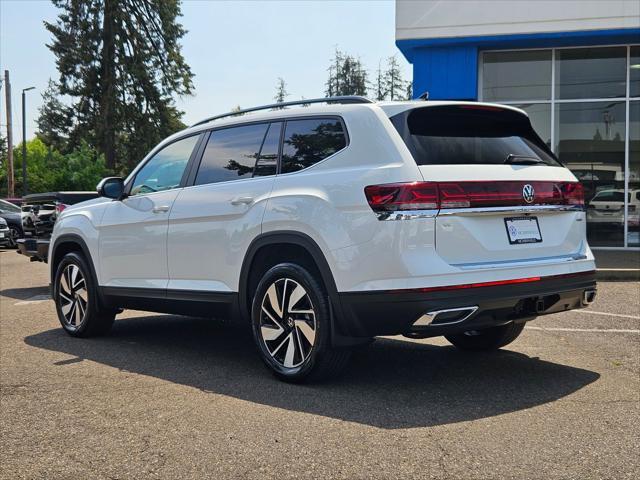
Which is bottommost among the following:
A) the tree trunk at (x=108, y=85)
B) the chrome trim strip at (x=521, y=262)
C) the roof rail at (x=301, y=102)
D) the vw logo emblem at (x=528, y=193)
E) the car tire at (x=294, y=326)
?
the car tire at (x=294, y=326)

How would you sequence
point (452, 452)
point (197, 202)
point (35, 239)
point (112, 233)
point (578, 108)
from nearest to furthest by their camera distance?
point (452, 452) → point (197, 202) → point (112, 233) → point (35, 239) → point (578, 108)

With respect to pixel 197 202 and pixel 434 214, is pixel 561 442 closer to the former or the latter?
pixel 434 214

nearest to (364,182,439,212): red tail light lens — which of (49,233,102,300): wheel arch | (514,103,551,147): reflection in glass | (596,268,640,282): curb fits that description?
(49,233,102,300): wheel arch

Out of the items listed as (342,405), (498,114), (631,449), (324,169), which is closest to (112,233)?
(324,169)

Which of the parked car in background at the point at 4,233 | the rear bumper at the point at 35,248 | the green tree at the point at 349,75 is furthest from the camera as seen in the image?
the green tree at the point at 349,75

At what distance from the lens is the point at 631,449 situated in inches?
143

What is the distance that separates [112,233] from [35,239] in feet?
15.4

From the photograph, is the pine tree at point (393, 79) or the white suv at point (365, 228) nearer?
the white suv at point (365, 228)

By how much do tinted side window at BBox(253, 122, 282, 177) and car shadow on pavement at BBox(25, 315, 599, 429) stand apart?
145cm

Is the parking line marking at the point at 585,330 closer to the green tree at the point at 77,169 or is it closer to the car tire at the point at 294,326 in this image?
the car tire at the point at 294,326

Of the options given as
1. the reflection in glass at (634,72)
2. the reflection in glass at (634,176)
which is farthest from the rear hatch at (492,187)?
the reflection in glass at (634,72)

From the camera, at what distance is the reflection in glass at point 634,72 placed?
15.1m

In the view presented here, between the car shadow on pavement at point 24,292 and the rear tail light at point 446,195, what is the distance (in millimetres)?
7362

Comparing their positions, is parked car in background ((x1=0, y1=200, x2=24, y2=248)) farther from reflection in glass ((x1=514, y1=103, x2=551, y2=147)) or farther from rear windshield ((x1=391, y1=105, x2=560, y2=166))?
rear windshield ((x1=391, y1=105, x2=560, y2=166))
